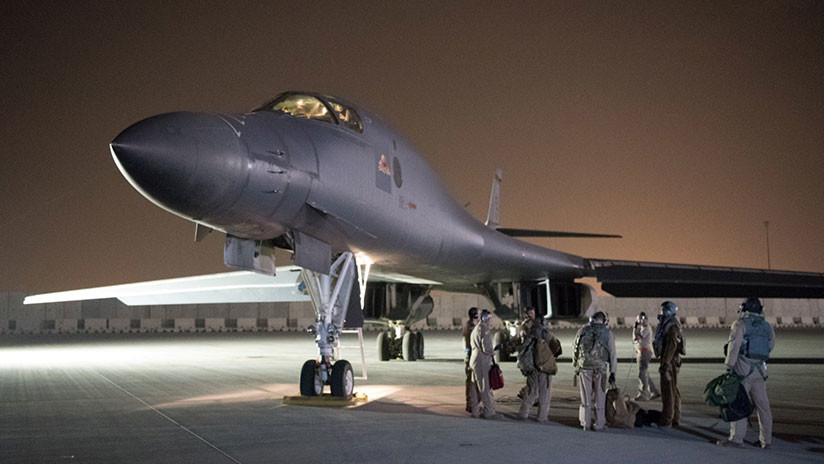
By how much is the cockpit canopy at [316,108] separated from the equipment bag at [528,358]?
327 centimetres

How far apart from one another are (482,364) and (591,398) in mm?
1294

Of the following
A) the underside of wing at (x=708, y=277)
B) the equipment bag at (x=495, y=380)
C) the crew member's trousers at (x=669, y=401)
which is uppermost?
the underside of wing at (x=708, y=277)

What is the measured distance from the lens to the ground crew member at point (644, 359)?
988cm

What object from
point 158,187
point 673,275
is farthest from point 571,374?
point 158,187

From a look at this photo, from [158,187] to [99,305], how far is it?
147 ft

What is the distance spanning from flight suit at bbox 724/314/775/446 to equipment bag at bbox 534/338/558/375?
75.4 inches

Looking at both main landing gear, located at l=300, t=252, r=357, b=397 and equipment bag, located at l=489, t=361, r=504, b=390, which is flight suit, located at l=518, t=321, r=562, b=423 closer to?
equipment bag, located at l=489, t=361, r=504, b=390

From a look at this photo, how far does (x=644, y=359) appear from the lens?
33.1ft

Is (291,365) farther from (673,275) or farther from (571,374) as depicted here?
(673,275)

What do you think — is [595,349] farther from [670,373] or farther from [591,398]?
[670,373]

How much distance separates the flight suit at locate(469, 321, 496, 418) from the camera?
805cm

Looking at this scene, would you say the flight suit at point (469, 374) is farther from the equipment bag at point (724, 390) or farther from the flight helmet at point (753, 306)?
the flight helmet at point (753, 306)

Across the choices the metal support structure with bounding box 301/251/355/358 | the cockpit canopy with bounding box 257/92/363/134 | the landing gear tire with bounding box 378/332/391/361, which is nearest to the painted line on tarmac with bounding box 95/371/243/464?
the metal support structure with bounding box 301/251/355/358

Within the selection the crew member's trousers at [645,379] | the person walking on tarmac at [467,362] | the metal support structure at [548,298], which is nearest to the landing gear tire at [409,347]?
the metal support structure at [548,298]
